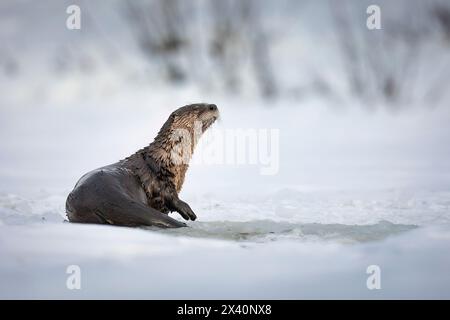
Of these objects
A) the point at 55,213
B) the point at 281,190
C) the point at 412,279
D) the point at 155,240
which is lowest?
the point at 412,279

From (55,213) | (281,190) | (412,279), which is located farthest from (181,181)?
(412,279)

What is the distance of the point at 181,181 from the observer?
5070 millimetres

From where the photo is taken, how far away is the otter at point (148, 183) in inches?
157

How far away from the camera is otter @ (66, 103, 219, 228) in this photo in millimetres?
3998

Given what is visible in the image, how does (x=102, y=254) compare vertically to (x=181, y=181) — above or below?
below

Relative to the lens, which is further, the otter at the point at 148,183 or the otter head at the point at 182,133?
the otter head at the point at 182,133

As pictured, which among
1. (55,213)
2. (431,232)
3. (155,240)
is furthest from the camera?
(55,213)

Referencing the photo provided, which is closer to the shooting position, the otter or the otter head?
the otter

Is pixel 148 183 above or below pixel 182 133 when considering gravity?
below

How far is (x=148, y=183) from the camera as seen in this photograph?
4.71 m

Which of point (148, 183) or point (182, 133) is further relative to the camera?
point (182, 133)

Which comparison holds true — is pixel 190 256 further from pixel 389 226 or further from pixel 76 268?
pixel 389 226

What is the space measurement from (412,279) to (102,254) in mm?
1415

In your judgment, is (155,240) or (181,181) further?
(181,181)
